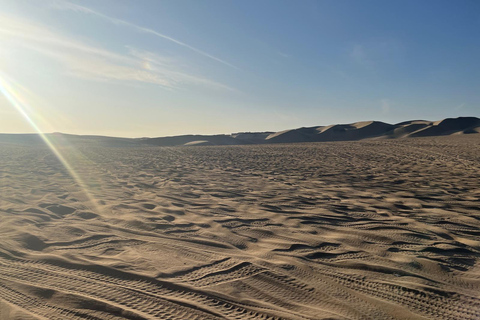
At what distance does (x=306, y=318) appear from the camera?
2078 millimetres

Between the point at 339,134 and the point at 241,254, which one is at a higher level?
the point at 339,134

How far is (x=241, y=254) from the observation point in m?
3.15

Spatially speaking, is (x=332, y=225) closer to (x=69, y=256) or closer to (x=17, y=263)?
(x=69, y=256)

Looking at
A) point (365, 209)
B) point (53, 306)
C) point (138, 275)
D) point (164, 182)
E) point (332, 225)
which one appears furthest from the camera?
point (164, 182)

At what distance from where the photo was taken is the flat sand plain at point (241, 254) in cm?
223

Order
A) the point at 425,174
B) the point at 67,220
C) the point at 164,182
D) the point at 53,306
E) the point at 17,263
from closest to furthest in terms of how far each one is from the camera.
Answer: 1. the point at 53,306
2. the point at 17,263
3. the point at 67,220
4. the point at 164,182
5. the point at 425,174

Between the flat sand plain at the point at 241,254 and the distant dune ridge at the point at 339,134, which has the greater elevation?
the distant dune ridge at the point at 339,134

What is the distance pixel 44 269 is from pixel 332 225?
3.33 m

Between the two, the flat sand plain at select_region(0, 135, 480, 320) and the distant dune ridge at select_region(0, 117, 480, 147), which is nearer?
the flat sand plain at select_region(0, 135, 480, 320)

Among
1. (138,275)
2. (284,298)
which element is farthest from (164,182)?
(284,298)

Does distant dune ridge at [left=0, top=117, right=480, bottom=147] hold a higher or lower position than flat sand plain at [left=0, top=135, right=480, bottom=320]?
higher

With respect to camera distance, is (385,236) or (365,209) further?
(365,209)

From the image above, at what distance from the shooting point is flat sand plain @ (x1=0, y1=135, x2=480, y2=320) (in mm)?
2229

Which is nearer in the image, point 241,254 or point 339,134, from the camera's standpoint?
point 241,254
